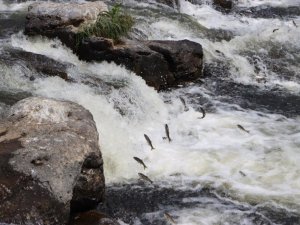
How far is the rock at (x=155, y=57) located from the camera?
8008mm

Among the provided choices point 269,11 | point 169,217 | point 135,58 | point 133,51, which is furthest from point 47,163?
point 269,11

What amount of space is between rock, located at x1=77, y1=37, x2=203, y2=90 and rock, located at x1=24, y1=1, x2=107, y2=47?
49 cm

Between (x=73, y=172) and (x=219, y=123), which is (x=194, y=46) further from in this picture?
(x=73, y=172)

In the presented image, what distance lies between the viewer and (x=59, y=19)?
8.65m

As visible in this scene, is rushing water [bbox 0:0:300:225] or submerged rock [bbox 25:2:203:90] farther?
submerged rock [bbox 25:2:203:90]

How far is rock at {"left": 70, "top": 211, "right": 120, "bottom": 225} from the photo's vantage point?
439 centimetres

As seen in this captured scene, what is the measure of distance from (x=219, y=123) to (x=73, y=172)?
3.32 m

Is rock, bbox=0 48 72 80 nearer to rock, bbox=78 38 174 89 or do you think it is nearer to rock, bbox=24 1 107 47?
rock, bbox=78 38 174 89

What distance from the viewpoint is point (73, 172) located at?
14.2ft

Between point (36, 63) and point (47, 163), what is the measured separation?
12.1 ft

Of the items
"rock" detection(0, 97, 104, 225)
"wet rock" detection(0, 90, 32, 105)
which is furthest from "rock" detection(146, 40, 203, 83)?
"rock" detection(0, 97, 104, 225)

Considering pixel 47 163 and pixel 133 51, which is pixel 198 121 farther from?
pixel 47 163

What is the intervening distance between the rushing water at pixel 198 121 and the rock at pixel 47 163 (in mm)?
555

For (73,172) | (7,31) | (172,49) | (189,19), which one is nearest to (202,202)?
(73,172)
